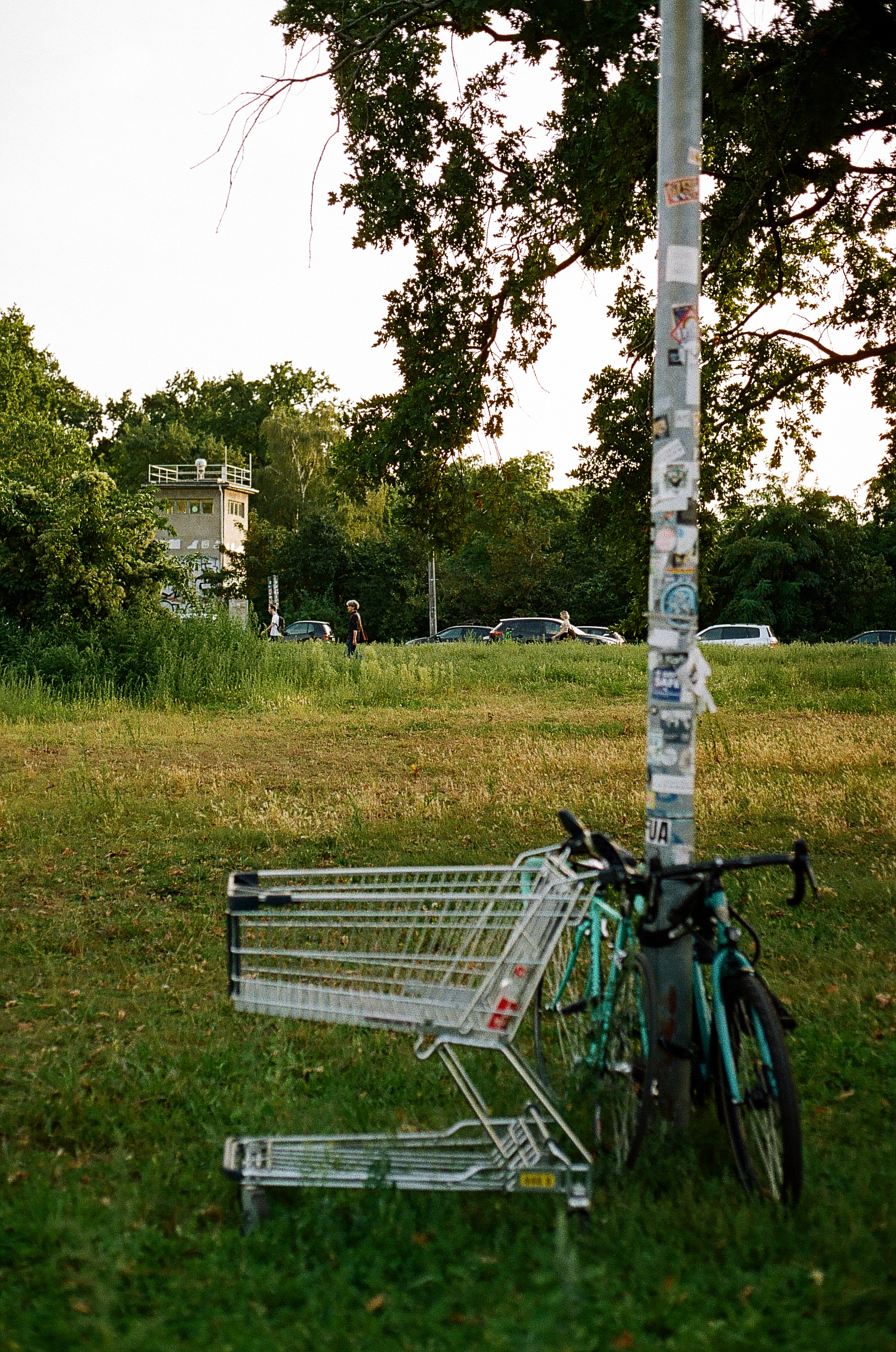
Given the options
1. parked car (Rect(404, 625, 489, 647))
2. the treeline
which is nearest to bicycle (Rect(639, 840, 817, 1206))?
the treeline

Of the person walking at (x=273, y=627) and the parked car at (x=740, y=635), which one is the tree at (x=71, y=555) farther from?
the parked car at (x=740, y=635)

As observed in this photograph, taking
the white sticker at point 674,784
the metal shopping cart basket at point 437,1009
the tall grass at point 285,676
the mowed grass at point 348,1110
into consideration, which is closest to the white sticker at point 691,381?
the white sticker at point 674,784

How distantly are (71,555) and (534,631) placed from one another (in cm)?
2395

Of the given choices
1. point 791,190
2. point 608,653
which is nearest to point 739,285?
point 791,190

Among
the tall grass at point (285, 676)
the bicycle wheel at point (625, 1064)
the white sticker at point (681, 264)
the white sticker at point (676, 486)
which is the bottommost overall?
the bicycle wheel at point (625, 1064)

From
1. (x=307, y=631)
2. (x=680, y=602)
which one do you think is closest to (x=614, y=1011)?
(x=680, y=602)

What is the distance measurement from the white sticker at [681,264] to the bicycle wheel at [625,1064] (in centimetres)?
237

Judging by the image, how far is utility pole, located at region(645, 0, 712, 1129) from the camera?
4.00 metres

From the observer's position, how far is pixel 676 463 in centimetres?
403

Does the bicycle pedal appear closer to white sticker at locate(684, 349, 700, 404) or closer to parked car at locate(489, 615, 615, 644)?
white sticker at locate(684, 349, 700, 404)

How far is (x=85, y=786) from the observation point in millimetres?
10977

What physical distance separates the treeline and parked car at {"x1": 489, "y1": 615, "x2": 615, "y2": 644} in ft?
16.1

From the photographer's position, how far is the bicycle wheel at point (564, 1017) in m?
4.20

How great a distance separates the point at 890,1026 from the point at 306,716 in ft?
44.1
